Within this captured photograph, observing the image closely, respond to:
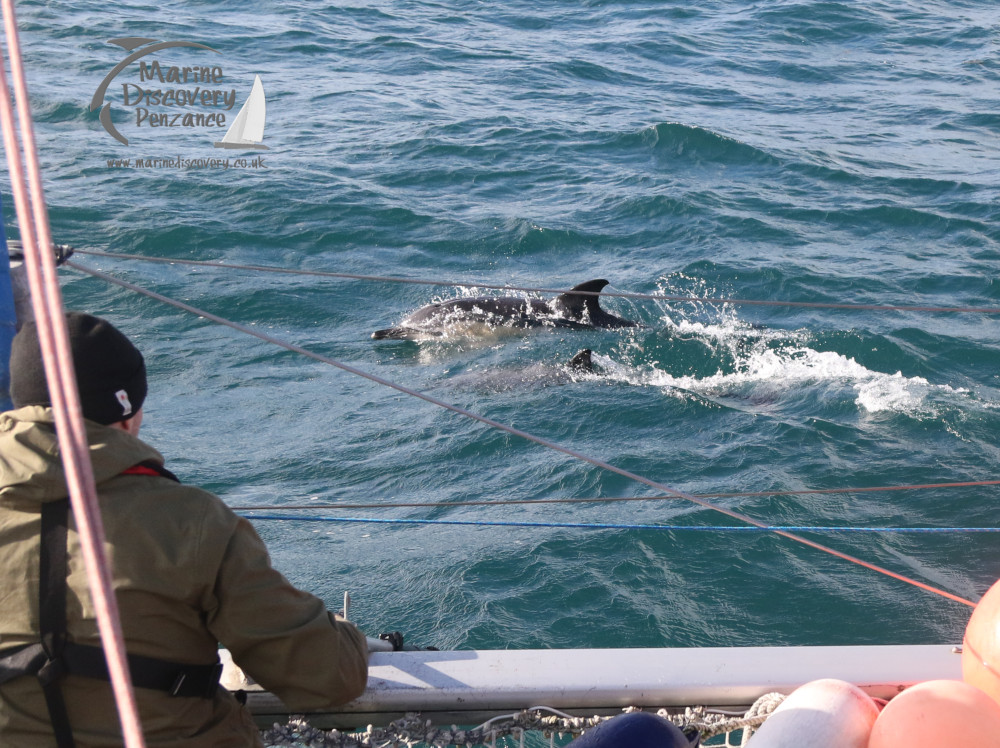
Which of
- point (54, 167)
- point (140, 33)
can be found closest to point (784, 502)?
point (54, 167)

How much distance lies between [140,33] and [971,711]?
20199 millimetres

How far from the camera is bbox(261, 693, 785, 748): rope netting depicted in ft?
9.64

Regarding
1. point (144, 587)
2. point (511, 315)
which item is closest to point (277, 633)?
point (144, 587)

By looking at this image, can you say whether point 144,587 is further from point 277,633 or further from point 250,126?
point 250,126

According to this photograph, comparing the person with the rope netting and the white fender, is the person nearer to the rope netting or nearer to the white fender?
the rope netting

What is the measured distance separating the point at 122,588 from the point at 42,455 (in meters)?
0.34

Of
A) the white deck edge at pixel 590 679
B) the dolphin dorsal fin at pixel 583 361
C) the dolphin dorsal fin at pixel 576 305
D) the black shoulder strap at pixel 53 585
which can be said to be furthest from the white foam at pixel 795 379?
the black shoulder strap at pixel 53 585

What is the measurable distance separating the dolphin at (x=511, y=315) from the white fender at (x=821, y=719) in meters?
8.38

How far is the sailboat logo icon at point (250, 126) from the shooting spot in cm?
1609

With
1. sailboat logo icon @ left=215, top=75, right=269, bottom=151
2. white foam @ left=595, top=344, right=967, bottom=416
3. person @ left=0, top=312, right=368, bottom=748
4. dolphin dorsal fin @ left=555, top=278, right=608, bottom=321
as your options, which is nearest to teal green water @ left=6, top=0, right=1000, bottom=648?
white foam @ left=595, top=344, right=967, bottom=416

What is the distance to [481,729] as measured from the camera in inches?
116

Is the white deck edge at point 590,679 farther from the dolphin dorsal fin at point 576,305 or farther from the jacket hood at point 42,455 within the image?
the dolphin dorsal fin at point 576,305

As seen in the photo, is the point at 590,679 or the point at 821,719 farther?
the point at 590,679

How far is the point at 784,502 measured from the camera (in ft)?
23.9
